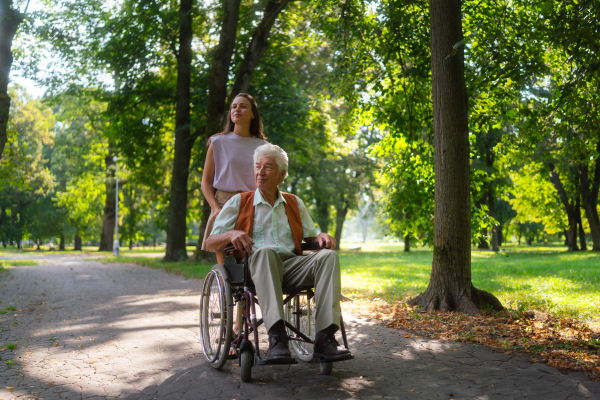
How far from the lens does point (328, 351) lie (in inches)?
132

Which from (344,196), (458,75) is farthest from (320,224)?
(458,75)

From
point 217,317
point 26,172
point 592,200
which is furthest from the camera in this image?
point 592,200

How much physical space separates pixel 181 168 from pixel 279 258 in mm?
14326

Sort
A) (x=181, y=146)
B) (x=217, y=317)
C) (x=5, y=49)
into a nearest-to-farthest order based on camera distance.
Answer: (x=217, y=317) → (x=5, y=49) → (x=181, y=146)

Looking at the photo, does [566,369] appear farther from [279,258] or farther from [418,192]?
[418,192]

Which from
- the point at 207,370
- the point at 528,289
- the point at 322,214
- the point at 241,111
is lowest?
the point at 207,370

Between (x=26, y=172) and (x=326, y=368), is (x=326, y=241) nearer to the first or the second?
(x=326, y=368)

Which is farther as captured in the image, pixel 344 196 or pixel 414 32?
pixel 344 196

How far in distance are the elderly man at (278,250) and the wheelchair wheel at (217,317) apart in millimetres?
249

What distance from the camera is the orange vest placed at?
3.87 m

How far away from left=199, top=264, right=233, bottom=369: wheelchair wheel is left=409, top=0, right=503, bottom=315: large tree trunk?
10.8 ft

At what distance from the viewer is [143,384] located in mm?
3568

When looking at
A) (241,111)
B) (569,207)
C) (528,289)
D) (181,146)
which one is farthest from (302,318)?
(569,207)

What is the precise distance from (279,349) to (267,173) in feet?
4.44
